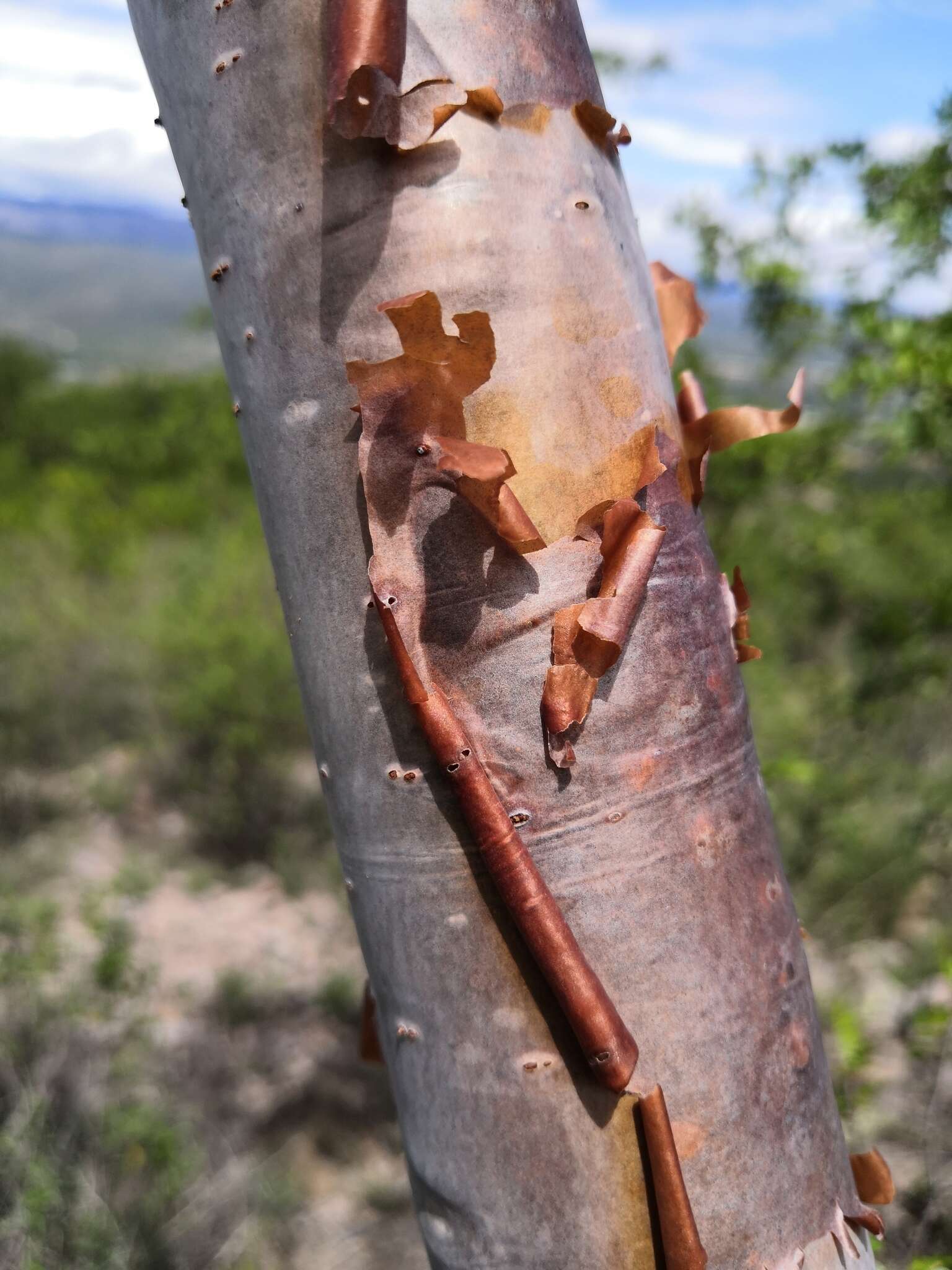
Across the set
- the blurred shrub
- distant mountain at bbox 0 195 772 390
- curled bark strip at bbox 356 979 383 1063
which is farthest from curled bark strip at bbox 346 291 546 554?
distant mountain at bbox 0 195 772 390

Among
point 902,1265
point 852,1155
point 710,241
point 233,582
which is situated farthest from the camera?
point 233,582

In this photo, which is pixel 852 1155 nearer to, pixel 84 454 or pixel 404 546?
pixel 404 546

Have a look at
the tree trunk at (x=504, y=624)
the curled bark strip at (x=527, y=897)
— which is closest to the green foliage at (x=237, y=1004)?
the tree trunk at (x=504, y=624)

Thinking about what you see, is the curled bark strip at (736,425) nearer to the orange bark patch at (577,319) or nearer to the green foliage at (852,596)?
the orange bark patch at (577,319)

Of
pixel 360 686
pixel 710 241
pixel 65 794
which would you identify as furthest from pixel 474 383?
pixel 65 794

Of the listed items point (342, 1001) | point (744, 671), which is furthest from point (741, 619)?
point (744, 671)
